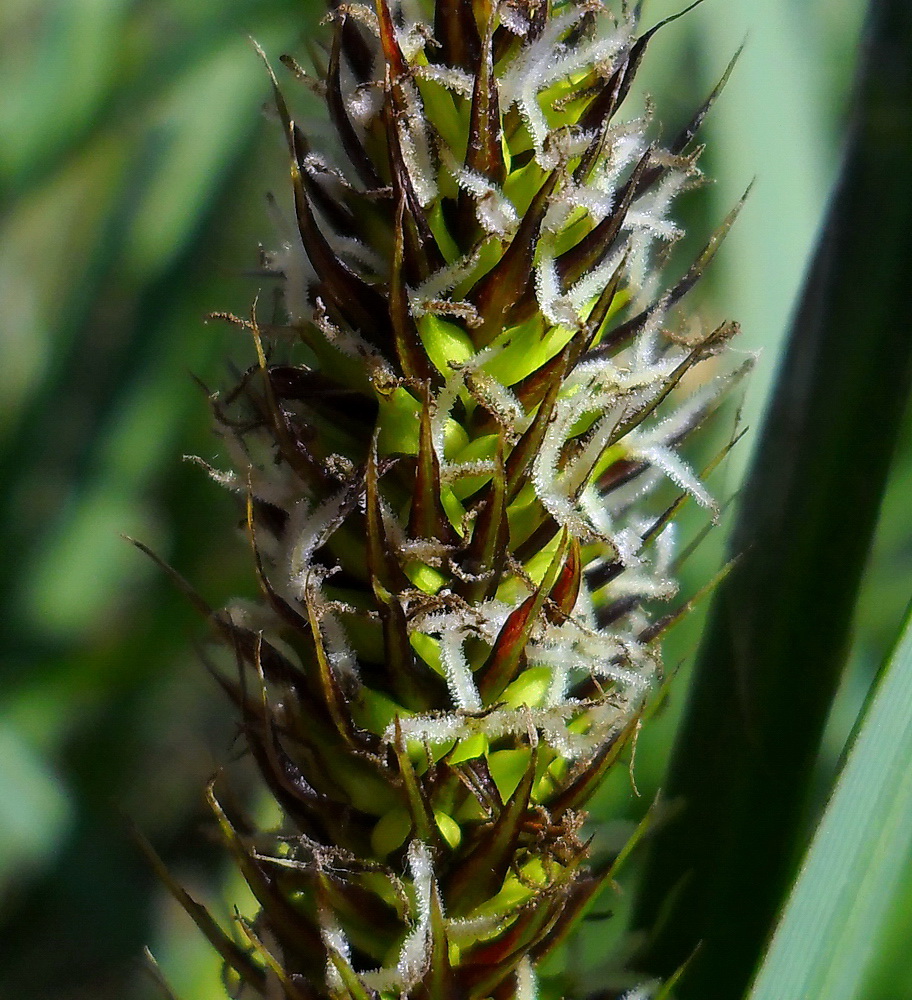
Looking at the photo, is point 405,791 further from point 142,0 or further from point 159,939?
point 142,0

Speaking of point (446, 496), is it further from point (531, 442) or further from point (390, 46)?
point (390, 46)

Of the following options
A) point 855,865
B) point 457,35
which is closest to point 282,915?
point 855,865

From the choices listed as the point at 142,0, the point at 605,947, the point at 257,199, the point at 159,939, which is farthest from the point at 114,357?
the point at 605,947

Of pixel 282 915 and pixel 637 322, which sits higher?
pixel 637 322

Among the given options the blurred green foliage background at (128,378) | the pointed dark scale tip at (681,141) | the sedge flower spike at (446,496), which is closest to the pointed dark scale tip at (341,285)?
the sedge flower spike at (446,496)

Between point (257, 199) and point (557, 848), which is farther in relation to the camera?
point (257, 199)

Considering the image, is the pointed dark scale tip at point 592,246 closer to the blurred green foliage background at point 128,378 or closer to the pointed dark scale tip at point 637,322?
the pointed dark scale tip at point 637,322
